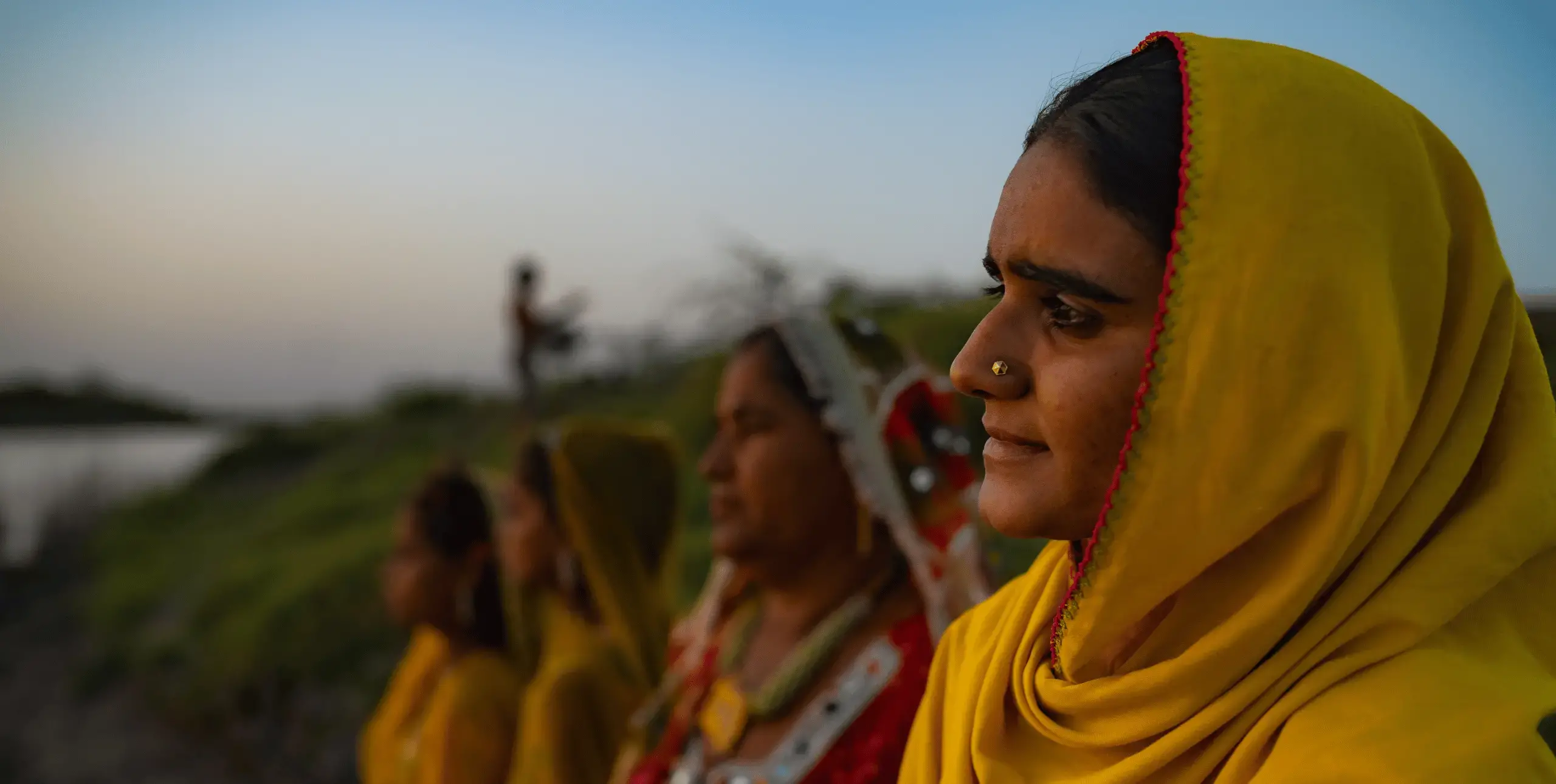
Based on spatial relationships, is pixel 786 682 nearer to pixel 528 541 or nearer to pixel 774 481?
pixel 774 481

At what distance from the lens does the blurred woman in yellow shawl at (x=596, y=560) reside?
3354 mm

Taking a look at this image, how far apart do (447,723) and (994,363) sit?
2.70 meters

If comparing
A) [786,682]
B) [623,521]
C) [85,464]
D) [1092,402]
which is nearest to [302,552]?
[85,464]

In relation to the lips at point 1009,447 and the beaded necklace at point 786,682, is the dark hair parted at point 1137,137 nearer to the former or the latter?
the lips at point 1009,447

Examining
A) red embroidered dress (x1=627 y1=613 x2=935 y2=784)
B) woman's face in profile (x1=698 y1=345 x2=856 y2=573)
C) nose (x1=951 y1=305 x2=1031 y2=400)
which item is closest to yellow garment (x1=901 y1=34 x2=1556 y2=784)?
nose (x1=951 y1=305 x2=1031 y2=400)

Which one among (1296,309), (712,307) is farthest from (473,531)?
(1296,309)

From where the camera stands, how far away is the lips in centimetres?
117

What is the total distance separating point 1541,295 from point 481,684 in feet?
9.65

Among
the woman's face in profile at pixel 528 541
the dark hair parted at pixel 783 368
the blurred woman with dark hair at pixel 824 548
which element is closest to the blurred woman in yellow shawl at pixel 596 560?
the woman's face in profile at pixel 528 541

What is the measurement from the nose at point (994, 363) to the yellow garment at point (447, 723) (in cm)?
260

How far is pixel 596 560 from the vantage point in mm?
3588

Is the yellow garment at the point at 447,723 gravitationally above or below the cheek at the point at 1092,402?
below

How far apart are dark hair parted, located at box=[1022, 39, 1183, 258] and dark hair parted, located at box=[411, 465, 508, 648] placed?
2.91 meters

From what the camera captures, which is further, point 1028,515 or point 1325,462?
point 1028,515
